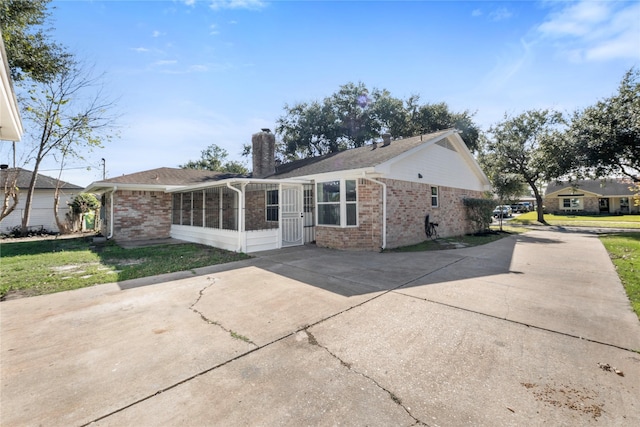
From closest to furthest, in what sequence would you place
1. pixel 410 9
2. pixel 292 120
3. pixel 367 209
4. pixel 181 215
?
pixel 410 9, pixel 367 209, pixel 181 215, pixel 292 120

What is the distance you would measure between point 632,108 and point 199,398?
24.8 metres

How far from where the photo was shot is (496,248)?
411 inches

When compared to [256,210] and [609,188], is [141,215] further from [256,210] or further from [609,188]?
[609,188]

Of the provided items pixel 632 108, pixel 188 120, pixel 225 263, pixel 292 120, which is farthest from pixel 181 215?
pixel 632 108

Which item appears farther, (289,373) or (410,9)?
(410,9)

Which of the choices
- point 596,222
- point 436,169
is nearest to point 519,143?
point 596,222

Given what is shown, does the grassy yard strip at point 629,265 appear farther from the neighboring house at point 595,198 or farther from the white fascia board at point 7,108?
the neighboring house at point 595,198

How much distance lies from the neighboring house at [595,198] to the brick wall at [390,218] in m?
34.7

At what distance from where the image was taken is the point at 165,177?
48.4 feet

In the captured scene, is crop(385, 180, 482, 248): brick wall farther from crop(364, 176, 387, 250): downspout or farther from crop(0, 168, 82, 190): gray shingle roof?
crop(0, 168, 82, 190): gray shingle roof

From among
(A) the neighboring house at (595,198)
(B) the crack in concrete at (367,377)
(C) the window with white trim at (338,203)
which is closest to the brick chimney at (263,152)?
(C) the window with white trim at (338,203)

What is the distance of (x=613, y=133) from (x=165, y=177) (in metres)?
26.0

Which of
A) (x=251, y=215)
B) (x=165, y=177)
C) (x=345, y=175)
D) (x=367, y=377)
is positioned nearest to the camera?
(x=367, y=377)

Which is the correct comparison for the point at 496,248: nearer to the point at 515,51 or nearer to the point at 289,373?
the point at 515,51
